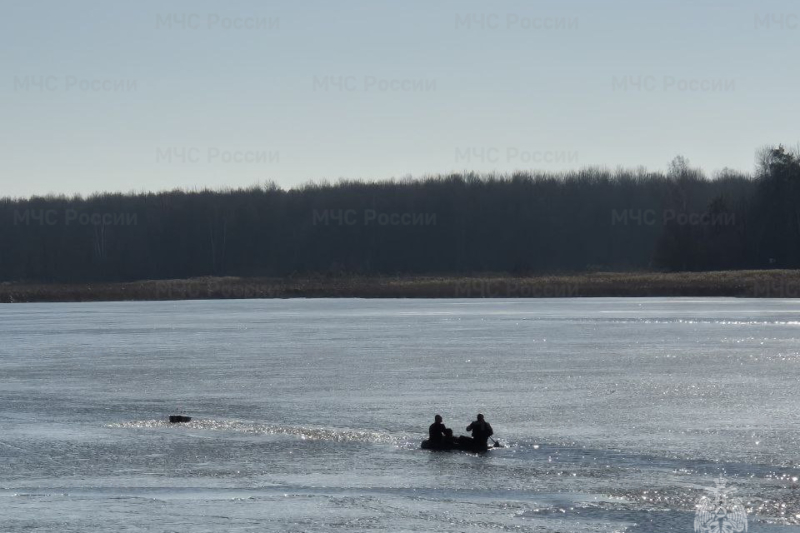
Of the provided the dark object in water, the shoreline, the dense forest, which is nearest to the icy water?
the dark object in water

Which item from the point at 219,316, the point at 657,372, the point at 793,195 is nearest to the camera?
the point at 657,372

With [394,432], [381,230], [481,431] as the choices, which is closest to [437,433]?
[481,431]

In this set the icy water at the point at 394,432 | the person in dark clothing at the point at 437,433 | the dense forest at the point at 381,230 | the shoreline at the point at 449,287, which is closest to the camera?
the icy water at the point at 394,432

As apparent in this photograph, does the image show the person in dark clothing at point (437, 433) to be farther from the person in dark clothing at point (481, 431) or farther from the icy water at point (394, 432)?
the person in dark clothing at point (481, 431)

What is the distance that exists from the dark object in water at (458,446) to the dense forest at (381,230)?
84.9 m

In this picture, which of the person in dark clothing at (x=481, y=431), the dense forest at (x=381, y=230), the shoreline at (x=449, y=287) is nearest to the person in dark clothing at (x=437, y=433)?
the person in dark clothing at (x=481, y=431)

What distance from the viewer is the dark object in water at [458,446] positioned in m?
17.7

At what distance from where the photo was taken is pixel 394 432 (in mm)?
19328

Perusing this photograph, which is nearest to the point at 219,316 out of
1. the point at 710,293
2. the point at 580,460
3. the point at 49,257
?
the point at 710,293

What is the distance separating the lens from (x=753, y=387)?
24609 millimetres

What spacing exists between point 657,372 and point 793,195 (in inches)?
2387

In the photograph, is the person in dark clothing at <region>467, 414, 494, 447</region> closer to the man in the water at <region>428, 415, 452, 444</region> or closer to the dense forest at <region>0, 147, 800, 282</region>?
the man in the water at <region>428, 415, 452, 444</region>

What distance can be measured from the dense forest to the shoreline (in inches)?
581

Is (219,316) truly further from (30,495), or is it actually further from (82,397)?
(30,495)
